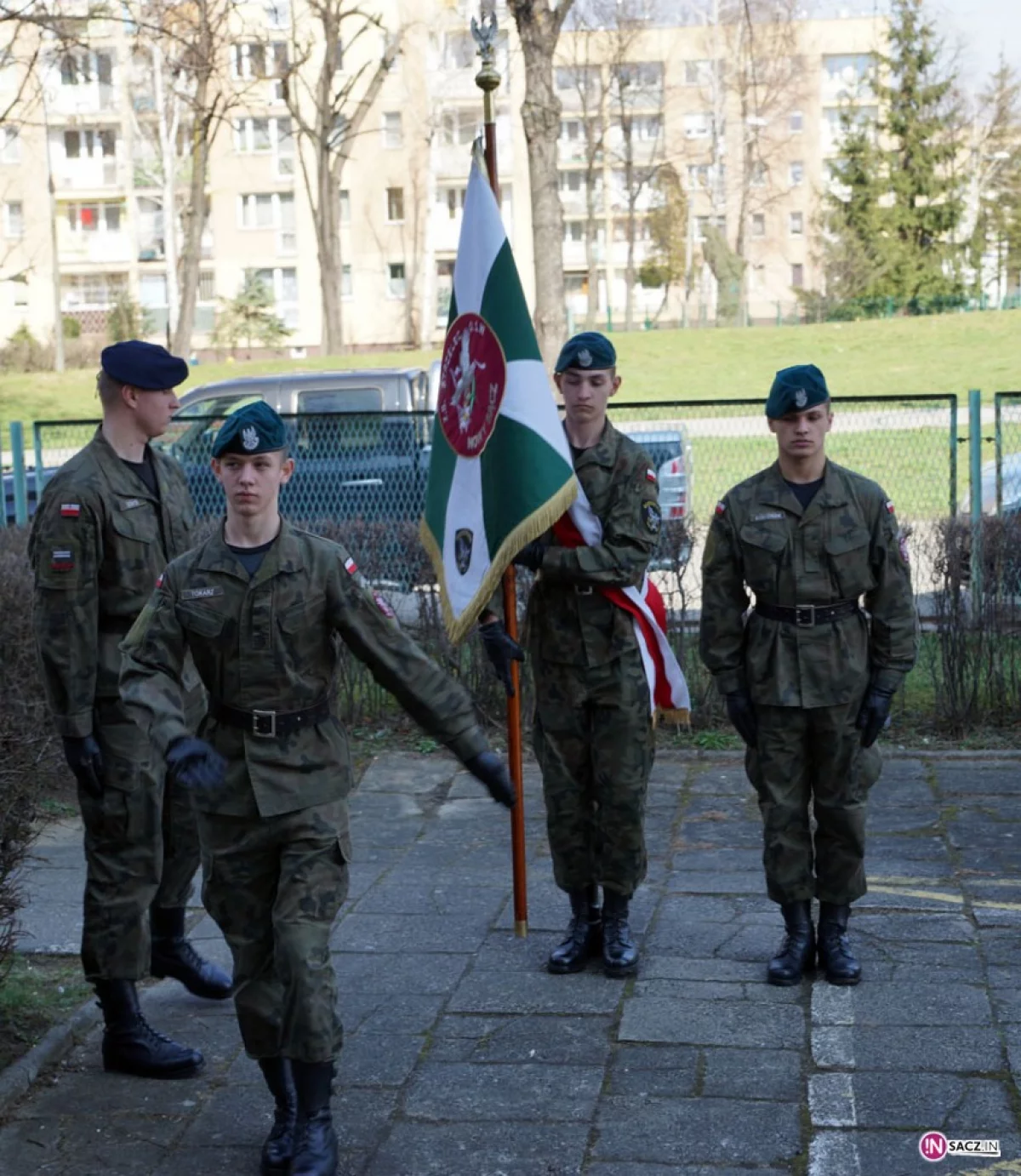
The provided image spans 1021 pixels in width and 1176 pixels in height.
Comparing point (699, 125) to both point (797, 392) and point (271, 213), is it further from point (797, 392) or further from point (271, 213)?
point (797, 392)

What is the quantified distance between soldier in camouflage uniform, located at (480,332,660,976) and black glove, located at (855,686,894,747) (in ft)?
2.37

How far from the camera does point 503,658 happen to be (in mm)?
5398

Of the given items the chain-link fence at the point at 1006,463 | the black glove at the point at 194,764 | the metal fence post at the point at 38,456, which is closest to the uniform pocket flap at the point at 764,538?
the black glove at the point at 194,764

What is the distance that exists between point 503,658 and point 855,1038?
1.62 metres

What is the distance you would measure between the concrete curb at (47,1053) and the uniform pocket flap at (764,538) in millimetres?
2630

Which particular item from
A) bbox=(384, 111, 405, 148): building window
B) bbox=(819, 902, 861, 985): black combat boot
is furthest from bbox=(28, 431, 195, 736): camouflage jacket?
bbox=(384, 111, 405, 148): building window

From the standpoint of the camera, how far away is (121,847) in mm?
4941

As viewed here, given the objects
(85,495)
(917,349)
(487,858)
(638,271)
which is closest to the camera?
(85,495)

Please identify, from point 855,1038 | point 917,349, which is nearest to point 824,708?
point 855,1038

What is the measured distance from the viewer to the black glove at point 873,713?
5.36 m

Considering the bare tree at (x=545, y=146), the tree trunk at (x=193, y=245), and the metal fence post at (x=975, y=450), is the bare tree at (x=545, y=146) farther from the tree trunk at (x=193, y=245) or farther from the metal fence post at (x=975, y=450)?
the tree trunk at (x=193, y=245)

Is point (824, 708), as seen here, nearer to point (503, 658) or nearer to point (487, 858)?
point (503, 658)

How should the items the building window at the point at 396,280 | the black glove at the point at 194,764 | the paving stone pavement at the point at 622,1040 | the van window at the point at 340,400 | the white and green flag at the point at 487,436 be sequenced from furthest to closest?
1. the building window at the point at 396,280
2. the van window at the point at 340,400
3. the white and green flag at the point at 487,436
4. the paving stone pavement at the point at 622,1040
5. the black glove at the point at 194,764

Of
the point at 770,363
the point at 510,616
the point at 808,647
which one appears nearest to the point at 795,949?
the point at 808,647
